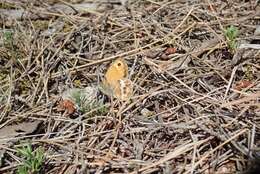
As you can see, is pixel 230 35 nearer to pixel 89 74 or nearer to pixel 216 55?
pixel 216 55

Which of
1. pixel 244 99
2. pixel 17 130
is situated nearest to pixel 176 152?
pixel 244 99

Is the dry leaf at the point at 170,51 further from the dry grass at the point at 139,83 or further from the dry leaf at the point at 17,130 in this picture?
the dry leaf at the point at 17,130

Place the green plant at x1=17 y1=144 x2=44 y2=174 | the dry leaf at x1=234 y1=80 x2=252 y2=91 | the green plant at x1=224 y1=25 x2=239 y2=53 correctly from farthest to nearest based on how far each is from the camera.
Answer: the green plant at x1=224 y1=25 x2=239 y2=53 → the dry leaf at x1=234 y1=80 x2=252 y2=91 → the green plant at x1=17 y1=144 x2=44 y2=174

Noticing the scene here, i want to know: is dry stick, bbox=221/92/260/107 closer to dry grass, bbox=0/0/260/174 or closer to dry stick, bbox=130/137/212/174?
dry grass, bbox=0/0/260/174

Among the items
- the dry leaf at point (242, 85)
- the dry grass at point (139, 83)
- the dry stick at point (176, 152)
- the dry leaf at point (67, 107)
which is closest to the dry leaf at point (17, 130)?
the dry grass at point (139, 83)

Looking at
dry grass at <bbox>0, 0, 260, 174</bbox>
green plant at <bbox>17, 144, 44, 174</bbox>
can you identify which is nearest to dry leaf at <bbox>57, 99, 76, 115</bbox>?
dry grass at <bbox>0, 0, 260, 174</bbox>

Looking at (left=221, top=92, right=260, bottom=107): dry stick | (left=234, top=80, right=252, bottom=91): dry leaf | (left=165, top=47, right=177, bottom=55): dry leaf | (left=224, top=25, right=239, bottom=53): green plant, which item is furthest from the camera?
(left=165, top=47, right=177, bottom=55): dry leaf

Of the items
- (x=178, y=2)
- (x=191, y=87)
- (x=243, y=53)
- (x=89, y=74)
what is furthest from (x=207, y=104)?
(x=178, y=2)
